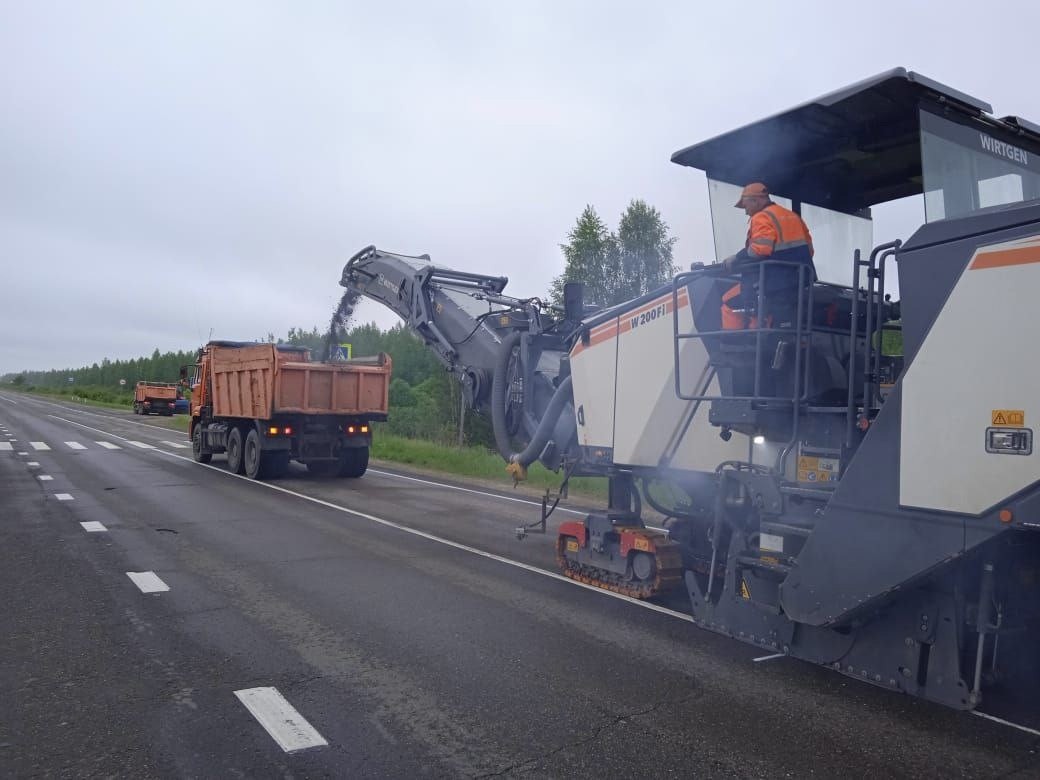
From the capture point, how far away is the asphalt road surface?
13.1ft

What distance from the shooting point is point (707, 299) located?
589 centimetres

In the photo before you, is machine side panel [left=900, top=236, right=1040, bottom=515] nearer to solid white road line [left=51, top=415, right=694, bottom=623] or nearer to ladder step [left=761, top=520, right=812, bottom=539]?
ladder step [left=761, top=520, right=812, bottom=539]

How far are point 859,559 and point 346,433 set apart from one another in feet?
44.3

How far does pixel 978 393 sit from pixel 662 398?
2.68 m

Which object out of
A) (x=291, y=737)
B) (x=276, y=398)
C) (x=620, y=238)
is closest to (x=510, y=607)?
(x=291, y=737)

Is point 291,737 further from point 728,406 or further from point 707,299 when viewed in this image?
point 707,299

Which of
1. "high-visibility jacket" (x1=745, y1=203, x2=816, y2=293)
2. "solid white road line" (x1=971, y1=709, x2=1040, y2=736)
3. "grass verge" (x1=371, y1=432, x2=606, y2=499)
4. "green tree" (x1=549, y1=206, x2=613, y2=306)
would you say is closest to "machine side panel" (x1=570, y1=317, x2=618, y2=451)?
"high-visibility jacket" (x1=745, y1=203, x2=816, y2=293)

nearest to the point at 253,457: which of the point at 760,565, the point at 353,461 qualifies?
the point at 353,461

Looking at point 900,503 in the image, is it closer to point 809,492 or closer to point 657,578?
point 809,492

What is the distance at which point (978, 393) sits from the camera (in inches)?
153

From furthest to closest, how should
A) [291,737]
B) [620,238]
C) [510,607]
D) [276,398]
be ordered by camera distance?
1. [620,238]
2. [276,398]
3. [510,607]
4. [291,737]

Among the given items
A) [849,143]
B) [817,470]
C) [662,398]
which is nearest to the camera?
[817,470]

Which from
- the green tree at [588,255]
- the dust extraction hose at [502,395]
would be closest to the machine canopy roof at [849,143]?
the dust extraction hose at [502,395]

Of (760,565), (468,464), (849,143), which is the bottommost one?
(468,464)
